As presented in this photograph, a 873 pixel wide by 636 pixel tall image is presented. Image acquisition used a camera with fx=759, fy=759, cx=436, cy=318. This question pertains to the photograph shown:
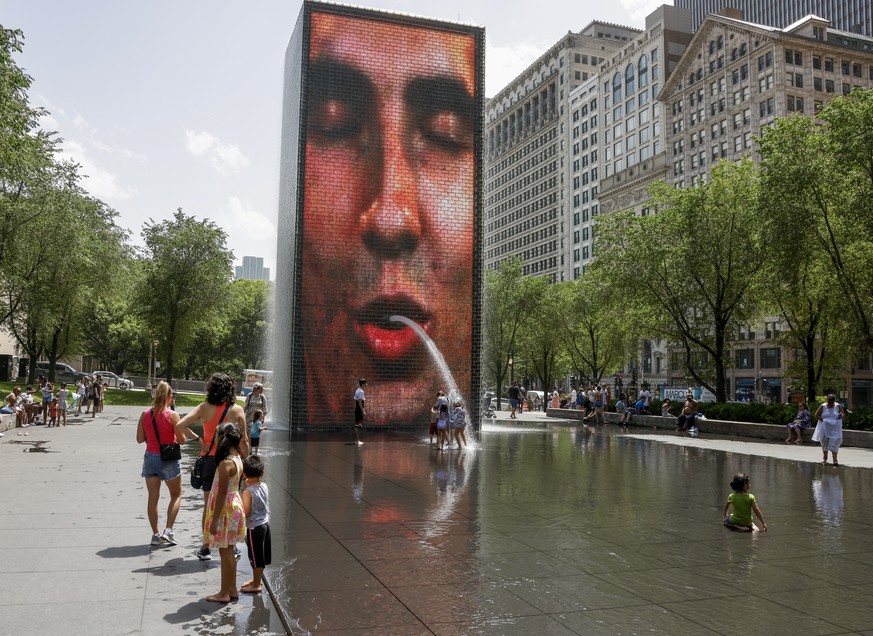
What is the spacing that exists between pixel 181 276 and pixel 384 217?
79.0 ft

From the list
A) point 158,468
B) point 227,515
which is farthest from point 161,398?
point 227,515

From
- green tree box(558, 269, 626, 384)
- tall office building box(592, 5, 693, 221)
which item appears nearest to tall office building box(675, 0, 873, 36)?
tall office building box(592, 5, 693, 221)

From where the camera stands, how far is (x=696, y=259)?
33344 millimetres

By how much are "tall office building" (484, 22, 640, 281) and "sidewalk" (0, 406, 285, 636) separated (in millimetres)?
102825

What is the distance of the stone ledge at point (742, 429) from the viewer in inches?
940

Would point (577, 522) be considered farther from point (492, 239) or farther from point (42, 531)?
point (492, 239)

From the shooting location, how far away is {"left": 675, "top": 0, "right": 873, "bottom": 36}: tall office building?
412ft

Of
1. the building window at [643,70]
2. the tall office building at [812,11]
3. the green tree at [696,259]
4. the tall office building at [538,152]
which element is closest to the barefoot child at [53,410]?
the green tree at [696,259]

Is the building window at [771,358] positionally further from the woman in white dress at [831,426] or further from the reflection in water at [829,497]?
the reflection in water at [829,497]

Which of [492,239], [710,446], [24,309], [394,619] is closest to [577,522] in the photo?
[394,619]

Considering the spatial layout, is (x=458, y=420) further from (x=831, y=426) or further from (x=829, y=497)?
(x=829, y=497)

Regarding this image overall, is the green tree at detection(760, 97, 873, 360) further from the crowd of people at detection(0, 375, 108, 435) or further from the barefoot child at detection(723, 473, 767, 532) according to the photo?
the crowd of people at detection(0, 375, 108, 435)

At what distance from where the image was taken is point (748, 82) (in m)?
79.6

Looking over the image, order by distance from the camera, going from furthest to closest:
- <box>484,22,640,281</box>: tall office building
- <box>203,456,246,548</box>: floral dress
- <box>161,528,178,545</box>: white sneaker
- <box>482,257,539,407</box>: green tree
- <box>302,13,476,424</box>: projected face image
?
<box>484,22,640,281</box>: tall office building, <box>482,257,539,407</box>: green tree, <box>302,13,476,424</box>: projected face image, <box>161,528,178,545</box>: white sneaker, <box>203,456,246,548</box>: floral dress
